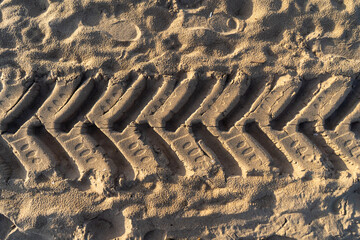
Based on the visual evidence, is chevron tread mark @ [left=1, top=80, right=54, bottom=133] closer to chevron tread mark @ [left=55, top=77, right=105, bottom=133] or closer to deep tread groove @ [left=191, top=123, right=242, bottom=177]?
chevron tread mark @ [left=55, top=77, right=105, bottom=133]

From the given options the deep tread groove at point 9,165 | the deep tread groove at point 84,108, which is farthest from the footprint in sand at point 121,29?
the deep tread groove at point 9,165

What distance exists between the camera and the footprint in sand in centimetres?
221

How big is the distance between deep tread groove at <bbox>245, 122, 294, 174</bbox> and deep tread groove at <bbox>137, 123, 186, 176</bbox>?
0.69 meters

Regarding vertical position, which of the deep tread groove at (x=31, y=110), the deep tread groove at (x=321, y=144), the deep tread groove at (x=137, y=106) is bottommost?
the deep tread groove at (x=321, y=144)

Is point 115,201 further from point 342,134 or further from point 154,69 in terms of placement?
point 342,134

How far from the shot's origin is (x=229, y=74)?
2.13 metres

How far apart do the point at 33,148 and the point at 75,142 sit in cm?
40

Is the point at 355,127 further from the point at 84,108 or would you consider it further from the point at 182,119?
the point at 84,108

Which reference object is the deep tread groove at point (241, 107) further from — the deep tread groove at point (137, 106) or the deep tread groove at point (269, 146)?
the deep tread groove at point (137, 106)

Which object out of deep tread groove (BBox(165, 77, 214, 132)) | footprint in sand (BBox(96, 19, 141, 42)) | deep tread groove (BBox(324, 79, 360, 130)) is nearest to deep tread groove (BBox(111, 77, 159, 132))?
deep tread groove (BBox(165, 77, 214, 132))

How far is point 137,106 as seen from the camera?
2.19m

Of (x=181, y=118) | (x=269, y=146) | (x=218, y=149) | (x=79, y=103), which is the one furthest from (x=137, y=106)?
(x=269, y=146)

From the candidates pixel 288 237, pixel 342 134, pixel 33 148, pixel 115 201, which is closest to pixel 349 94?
pixel 342 134

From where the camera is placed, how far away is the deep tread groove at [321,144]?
2.10 meters
